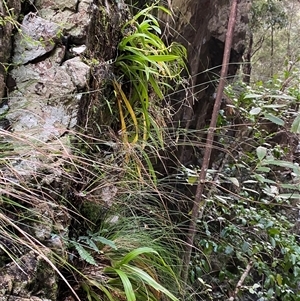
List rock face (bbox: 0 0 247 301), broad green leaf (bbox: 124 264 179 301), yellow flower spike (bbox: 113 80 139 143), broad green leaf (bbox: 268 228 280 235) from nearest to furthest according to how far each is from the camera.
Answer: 1. rock face (bbox: 0 0 247 301)
2. broad green leaf (bbox: 124 264 179 301)
3. yellow flower spike (bbox: 113 80 139 143)
4. broad green leaf (bbox: 268 228 280 235)

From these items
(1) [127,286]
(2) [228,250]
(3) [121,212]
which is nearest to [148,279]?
(1) [127,286]

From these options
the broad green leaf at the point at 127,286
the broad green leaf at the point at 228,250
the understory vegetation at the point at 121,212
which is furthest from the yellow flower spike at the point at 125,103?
the broad green leaf at the point at 228,250

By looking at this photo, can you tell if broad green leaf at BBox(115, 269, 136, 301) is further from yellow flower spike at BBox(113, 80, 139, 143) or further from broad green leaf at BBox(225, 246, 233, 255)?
broad green leaf at BBox(225, 246, 233, 255)

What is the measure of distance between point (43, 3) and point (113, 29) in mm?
335

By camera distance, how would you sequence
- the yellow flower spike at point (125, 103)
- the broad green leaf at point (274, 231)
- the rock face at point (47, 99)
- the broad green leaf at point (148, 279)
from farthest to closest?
the broad green leaf at point (274, 231), the yellow flower spike at point (125, 103), the broad green leaf at point (148, 279), the rock face at point (47, 99)

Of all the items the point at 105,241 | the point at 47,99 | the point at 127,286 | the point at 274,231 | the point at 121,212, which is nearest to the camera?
the point at 127,286

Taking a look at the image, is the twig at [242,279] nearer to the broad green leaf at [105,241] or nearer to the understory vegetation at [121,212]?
the understory vegetation at [121,212]

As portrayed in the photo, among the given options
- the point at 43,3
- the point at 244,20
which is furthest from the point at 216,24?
the point at 43,3

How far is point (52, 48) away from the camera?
4.28ft

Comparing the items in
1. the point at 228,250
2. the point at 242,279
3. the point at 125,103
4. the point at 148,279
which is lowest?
the point at 242,279

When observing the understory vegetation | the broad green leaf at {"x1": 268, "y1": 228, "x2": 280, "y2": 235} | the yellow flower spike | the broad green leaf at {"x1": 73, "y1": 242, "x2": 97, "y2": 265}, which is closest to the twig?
the understory vegetation

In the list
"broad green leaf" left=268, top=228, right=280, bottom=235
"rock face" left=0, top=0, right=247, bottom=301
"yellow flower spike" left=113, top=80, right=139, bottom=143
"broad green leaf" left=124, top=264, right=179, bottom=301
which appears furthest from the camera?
"broad green leaf" left=268, top=228, right=280, bottom=235

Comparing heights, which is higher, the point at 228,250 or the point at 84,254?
the point at 84,254

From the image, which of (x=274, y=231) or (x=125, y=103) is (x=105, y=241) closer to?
(x=125, y=103)
